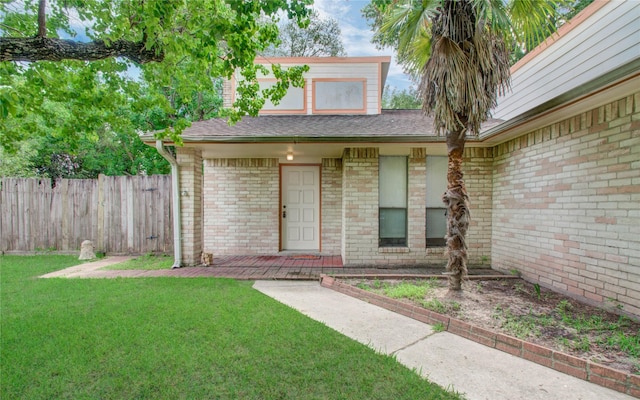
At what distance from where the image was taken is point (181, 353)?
102 inches

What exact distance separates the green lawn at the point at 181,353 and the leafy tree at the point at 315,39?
15.1 m

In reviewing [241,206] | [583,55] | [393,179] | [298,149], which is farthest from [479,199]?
[241,206]

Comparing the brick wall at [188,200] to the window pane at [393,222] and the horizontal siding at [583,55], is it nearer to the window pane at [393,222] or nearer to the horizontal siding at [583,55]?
the window pane at [393,222]

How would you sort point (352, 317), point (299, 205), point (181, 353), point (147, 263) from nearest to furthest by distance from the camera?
1. point (181, 353)
2. point (352, 317)
3. point (147, 263)
4. point (299, 205)

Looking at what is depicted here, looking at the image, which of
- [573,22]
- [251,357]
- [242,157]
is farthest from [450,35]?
[242,157]

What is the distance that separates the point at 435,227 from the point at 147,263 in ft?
21.4

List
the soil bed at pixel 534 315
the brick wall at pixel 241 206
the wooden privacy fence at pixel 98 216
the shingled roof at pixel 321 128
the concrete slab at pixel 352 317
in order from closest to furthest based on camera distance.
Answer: the soil bed at pixel 534 315 → the concrete slab at pixel 352 317 → the shingled roof at pixel 321 128 → the wooden privacy fence at pixel 98 216 → the brick wall at pixel 241 206

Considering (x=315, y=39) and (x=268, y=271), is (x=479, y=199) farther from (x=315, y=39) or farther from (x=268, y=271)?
(x=315, y=39)

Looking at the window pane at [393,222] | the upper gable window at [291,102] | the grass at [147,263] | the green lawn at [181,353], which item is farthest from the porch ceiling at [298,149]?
the green lawn at [181,353]

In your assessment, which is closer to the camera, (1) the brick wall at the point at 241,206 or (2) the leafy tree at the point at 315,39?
(1) the brick wall at the point at 241,206

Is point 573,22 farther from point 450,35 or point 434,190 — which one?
point 434,190

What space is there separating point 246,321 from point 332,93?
6.51m

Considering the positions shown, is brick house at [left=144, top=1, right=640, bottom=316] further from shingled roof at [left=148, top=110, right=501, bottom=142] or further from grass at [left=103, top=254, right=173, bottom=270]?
grass at [left=103, top=254, right=173, bottom=270]

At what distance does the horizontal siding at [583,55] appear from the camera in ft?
12.2
